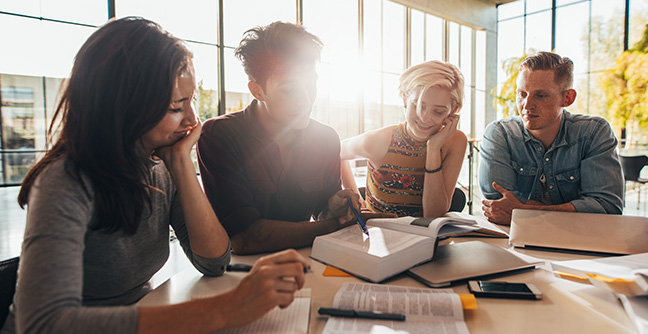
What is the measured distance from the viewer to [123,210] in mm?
903

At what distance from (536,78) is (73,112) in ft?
6.31

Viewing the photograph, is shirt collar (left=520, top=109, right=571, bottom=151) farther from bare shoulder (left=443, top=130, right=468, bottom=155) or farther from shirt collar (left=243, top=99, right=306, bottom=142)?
shirt collar (left=243, top=99, right=306, bottom=142)

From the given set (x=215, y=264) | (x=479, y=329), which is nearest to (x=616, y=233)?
(x=479, y=329)

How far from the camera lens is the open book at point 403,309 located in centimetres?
73

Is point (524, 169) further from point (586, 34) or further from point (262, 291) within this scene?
point (586, 34)

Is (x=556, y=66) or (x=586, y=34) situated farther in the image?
(x=586, y=34)

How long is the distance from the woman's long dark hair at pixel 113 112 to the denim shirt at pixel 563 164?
1635mm

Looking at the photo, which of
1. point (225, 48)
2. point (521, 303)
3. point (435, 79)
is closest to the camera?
point (521, 303)

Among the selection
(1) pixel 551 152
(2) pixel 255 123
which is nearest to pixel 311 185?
(2) pixel 255 123

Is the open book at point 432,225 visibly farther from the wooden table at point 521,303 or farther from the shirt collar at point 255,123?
the shirt collar at point 255,123

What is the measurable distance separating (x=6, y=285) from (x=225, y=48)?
5047 mm

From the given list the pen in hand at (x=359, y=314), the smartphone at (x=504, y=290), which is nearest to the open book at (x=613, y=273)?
the smartphone at (x=504, y=290)

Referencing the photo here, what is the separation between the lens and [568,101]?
1.94 metres

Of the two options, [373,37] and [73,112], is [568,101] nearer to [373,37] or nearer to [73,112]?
[73,112]
